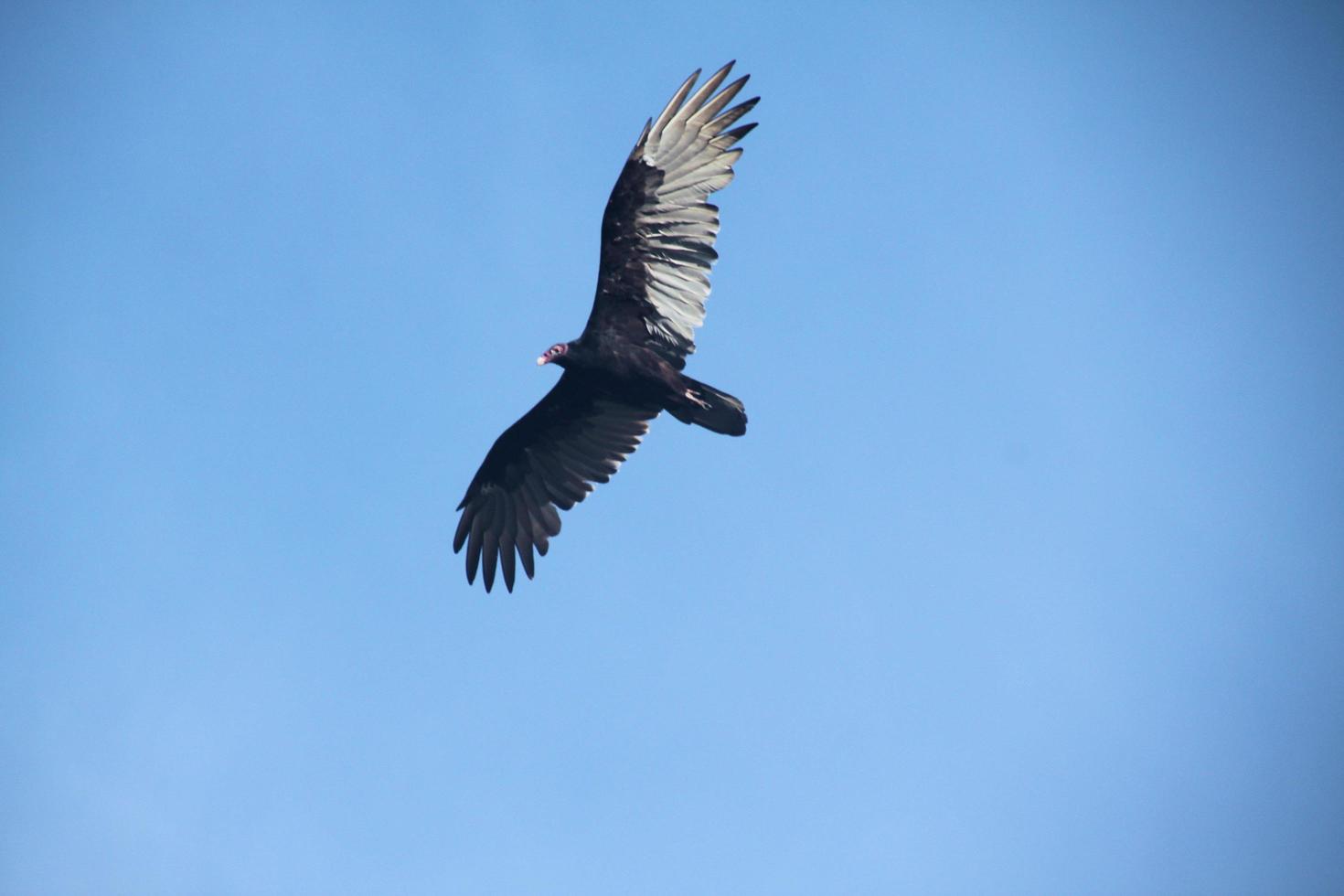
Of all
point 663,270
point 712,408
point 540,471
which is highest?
point 663,270

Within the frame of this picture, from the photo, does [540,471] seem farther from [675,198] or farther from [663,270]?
[675,198]

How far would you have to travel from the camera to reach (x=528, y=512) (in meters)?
12.8

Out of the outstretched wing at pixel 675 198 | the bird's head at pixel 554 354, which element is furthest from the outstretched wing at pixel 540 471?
the outstretched wing at pixel 675 198

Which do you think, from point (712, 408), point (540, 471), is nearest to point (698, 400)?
point (712, 408)

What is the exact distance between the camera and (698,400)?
36.3 feet

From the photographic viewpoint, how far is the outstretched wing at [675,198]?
10.8m

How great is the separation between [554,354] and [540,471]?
6.01 ft

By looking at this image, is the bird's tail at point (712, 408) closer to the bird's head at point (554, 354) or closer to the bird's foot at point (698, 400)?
the bird's foot at point (698, 400)

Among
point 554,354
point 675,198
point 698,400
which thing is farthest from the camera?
point 554,354

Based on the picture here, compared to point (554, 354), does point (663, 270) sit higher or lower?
higher

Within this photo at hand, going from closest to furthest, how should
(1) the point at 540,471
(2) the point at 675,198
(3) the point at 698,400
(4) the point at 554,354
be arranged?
1. (2) the point at 675,198
2. (3) the point at 698,400
3. (4) the point at 554,354
4. (1) the point at 540,471

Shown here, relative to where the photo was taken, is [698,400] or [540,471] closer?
[698,400]

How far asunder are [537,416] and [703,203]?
288cm

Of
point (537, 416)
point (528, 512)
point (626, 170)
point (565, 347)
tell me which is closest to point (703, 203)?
point (626, 170)
